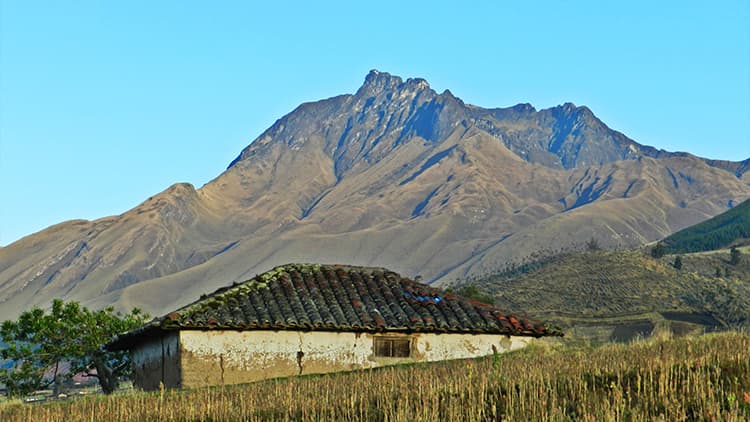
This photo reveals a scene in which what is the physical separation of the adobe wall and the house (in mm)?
28

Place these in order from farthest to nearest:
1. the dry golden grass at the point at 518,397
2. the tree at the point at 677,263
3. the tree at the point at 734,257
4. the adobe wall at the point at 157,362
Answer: the tree at the point at 734,257
the tree at the point at 677,263
the adobe wall at the point at 157,362
the dry golden grass at the point at 518,397

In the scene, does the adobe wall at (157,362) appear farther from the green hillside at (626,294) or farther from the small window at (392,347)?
the green hillside at (626,294)

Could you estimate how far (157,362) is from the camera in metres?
27.4

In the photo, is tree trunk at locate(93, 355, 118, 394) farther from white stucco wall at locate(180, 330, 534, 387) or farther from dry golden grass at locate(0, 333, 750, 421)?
dry golden grass at locate(0, 333, 750, 421)

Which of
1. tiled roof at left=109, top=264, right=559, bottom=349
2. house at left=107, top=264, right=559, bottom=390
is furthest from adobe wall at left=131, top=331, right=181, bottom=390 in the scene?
tiled roof at left=109, top=264, right=559, bottom=349

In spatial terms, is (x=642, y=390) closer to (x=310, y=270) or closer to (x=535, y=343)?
(x=535, y=343)

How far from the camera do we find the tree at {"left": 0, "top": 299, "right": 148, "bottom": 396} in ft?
141

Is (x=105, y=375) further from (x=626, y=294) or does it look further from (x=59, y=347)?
(x=626, y=294)

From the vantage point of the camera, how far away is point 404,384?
1681 cm

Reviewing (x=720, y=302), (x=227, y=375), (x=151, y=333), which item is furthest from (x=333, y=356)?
(x=720, y=302)

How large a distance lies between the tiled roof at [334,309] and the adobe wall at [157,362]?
48 cm

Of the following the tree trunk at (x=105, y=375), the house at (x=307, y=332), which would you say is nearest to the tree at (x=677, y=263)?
the tree trunk at (x=105, y=375)

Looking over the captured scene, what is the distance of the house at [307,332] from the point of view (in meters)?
25.5

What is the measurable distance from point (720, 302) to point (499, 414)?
276 feet
